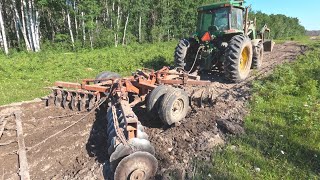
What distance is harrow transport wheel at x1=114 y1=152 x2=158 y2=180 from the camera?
3719 mm

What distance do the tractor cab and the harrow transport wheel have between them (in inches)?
219

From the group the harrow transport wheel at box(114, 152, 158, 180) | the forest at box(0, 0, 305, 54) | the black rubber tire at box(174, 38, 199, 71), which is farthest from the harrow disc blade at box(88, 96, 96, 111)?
the forest at box(0, 0, 305, 54)

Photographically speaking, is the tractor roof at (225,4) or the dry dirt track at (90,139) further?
the tractor roof at (225,4)

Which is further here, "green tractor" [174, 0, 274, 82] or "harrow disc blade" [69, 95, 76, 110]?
"green tractor" [174, 0, 274, 82]

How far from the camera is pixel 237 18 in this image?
30.0 feet

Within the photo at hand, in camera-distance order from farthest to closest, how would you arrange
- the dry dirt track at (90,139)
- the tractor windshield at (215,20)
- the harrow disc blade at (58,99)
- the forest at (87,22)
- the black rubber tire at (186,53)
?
1. the forest at (87,22)
2. the black rubber tire at (186,53)
3. the tractor windshield at (215,20)
4. the harrow disc blade at (58,99)
5. the dry dirt track at (90,139)

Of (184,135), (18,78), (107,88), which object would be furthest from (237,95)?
(18,78)

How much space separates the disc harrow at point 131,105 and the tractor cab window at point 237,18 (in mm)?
2972

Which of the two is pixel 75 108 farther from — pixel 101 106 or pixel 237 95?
pixel 237 95

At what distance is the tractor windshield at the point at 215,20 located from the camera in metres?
8.81

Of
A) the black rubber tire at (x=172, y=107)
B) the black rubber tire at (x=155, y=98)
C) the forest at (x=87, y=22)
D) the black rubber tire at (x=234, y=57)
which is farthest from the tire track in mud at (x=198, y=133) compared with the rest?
the forest at (x=87, y=22)

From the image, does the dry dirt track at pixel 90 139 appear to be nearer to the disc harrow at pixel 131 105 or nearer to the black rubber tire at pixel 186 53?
the disc harrow at pixel 131 105

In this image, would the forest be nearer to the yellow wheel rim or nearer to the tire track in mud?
the yellow wheel rim

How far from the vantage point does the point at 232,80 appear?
846 centimetres
